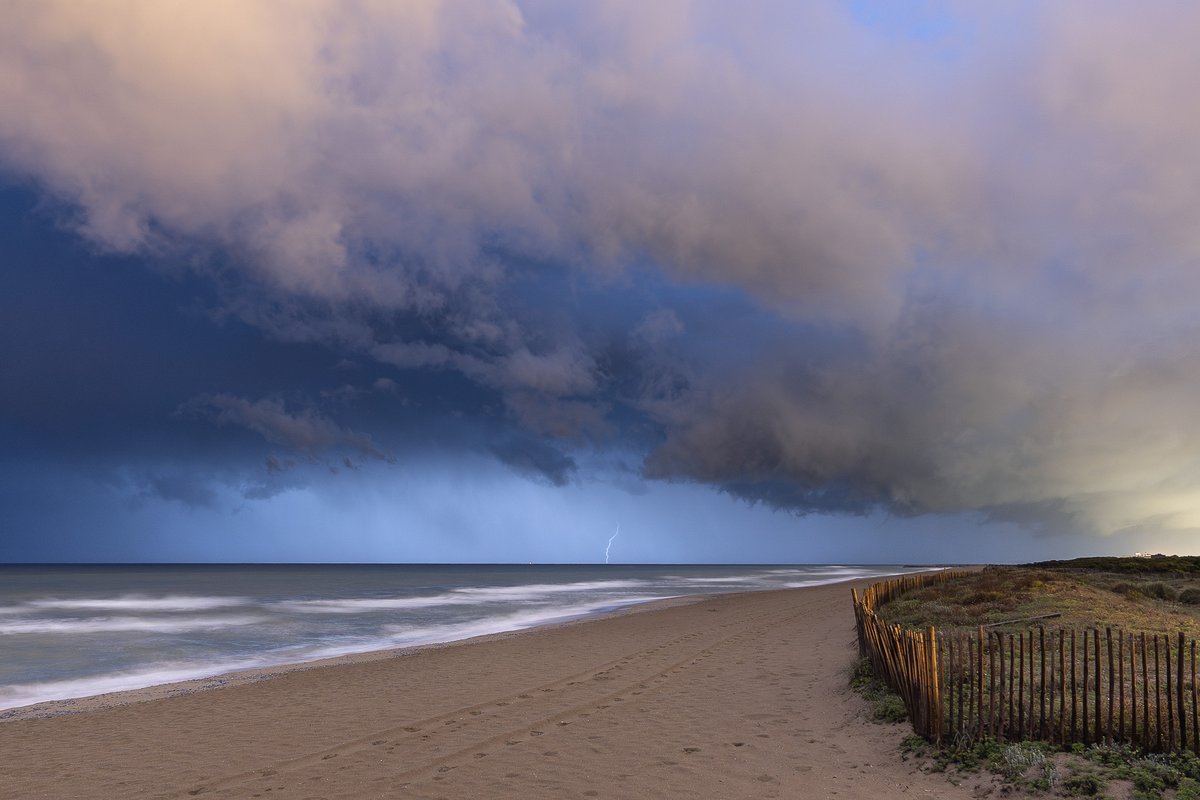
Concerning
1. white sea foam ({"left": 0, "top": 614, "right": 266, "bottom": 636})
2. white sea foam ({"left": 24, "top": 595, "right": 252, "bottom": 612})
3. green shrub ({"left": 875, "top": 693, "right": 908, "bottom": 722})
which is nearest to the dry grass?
green shrub ({"left": 875, "top": 693, "right": 908, "bottom": 722})

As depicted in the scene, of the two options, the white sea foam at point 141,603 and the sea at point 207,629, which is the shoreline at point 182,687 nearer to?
the sea at point 207,629

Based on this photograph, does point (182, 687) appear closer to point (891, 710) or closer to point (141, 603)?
point (891, 710)

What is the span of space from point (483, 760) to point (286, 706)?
6.74m

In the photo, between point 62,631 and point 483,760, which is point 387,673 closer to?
point 483,760

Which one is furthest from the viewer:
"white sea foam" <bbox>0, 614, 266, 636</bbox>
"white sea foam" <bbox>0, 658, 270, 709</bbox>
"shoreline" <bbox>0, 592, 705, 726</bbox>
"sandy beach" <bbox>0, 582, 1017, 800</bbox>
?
"white sea foam" <bbox>0, 614, 266, 636</bbox>

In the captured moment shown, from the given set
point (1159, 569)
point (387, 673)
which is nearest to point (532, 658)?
point (387, 673)

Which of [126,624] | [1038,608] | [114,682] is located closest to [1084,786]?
[1038,608]

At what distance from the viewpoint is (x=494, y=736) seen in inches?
484

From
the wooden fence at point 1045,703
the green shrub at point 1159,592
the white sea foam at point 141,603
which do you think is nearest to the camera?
the wooden fence at point 1045,703

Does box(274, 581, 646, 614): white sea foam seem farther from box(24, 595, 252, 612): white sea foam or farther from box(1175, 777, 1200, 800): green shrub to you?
box(1175, 777, 1200, 800): green shrub

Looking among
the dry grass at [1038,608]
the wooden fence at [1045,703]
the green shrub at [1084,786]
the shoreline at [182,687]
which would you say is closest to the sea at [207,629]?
the shoreline at [182,687]

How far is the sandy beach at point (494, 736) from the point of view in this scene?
388 inches

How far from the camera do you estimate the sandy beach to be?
388 inches

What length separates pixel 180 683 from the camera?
1998cm
